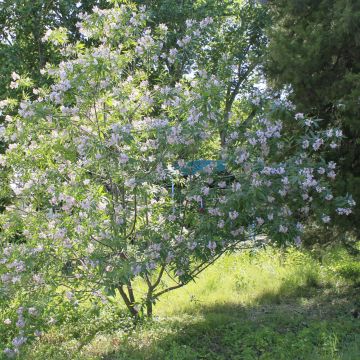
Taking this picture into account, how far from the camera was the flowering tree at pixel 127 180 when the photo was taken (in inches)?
164

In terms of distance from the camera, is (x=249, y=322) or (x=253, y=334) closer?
(x=253, y=334)

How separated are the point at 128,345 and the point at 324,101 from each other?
314cm

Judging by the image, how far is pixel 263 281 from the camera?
6.69 metres

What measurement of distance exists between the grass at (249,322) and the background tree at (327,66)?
1.08 metres

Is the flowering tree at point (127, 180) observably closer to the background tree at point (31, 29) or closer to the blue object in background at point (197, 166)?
the blue object in background at point (197, 166)

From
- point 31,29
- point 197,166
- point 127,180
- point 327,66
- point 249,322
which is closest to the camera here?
point 127,180

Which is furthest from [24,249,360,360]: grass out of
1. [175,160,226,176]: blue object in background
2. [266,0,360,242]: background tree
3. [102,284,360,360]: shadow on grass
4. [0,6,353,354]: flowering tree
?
[175,160,226,176]: blue object in background

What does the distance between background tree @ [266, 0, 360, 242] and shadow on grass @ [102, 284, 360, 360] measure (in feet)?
3.47

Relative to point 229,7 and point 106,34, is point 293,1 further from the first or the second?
point 229,7

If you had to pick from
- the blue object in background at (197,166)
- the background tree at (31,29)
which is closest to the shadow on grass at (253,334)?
the blue object in background at (197,166)

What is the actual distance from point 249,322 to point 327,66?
278 cm

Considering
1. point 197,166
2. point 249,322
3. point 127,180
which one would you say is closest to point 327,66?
point 197,166

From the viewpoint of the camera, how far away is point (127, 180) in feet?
13.9

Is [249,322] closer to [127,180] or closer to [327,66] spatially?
[127,180]
